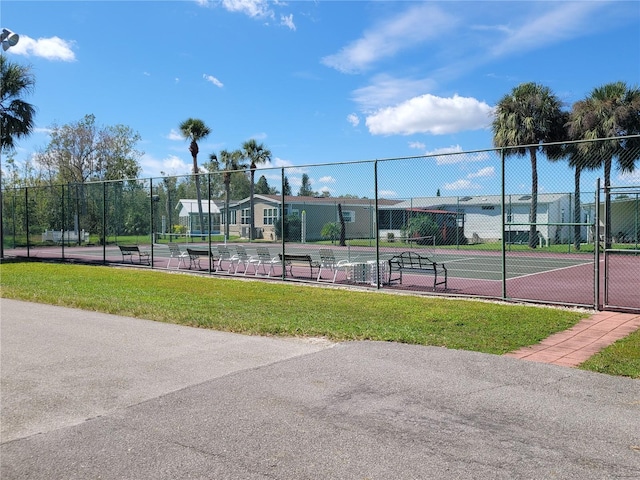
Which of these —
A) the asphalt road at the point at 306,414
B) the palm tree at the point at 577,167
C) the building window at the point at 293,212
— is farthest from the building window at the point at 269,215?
the asphalt road at the point at 306,414

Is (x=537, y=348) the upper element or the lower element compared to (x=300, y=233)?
lower

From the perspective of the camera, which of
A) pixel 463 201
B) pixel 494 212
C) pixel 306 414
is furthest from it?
pixel 463 201

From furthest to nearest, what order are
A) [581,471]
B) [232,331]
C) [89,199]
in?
1. [89,199]
2. [232,331]
3. [581,471]

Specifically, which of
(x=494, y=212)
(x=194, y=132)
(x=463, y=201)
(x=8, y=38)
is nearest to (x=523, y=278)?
(x=494, y=212)

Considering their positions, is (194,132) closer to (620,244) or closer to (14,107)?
(14,107)

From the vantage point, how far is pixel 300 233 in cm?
1872

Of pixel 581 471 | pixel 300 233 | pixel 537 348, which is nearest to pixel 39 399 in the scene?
pixel 581 471

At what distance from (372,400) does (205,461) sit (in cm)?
176

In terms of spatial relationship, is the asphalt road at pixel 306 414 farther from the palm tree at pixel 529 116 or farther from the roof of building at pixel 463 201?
the palm tree at pixel 529 116

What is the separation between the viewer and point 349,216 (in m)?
19.2

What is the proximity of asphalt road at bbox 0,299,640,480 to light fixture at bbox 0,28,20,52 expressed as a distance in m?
13.1

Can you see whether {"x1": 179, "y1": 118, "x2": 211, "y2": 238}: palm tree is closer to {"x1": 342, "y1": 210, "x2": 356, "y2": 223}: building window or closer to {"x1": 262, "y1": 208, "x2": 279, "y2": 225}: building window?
{"x1": 262, "y1": 208, "x2": 279, "y2": 225}: building window

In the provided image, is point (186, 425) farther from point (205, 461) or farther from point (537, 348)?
point (537, 348)

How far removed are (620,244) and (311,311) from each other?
999 centimetres
